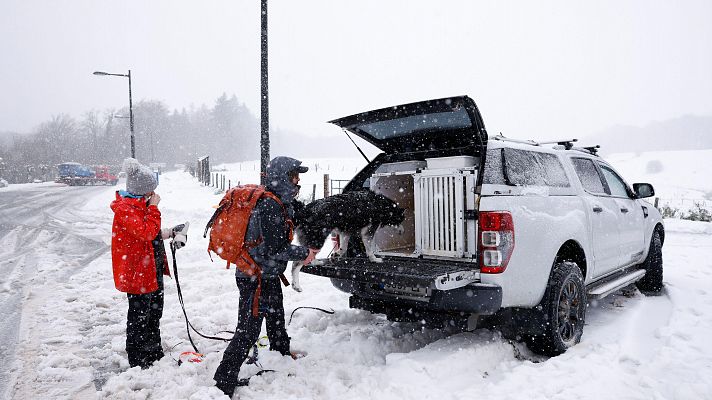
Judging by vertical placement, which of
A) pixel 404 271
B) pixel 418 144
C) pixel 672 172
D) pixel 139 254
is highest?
pixel 672 172

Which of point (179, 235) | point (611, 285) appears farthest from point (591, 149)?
point (179, 235)

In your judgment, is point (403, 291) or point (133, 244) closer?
point (133, 244)

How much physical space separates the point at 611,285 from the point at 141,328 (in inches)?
189

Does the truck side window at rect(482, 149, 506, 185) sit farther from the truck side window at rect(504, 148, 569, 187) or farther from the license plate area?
the license plate area

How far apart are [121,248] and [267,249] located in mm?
1267

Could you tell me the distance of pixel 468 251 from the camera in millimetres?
4195

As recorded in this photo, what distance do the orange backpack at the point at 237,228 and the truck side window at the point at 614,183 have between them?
430 centimetres

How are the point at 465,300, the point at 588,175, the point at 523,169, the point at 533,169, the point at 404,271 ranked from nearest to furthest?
the point at 465,300
the point at 404,271
the point at 523,169
the point at 533,169
the point at 588,175

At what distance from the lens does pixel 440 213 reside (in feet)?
14.6

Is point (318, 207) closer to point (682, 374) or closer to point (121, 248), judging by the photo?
point (121, 248)

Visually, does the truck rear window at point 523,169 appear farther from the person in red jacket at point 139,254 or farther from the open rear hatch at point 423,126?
the person in red jacket at point 139,254

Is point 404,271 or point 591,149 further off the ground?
point 591,149

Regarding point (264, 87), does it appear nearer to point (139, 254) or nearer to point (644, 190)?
point (139, 254)

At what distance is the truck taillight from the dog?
1.08m
